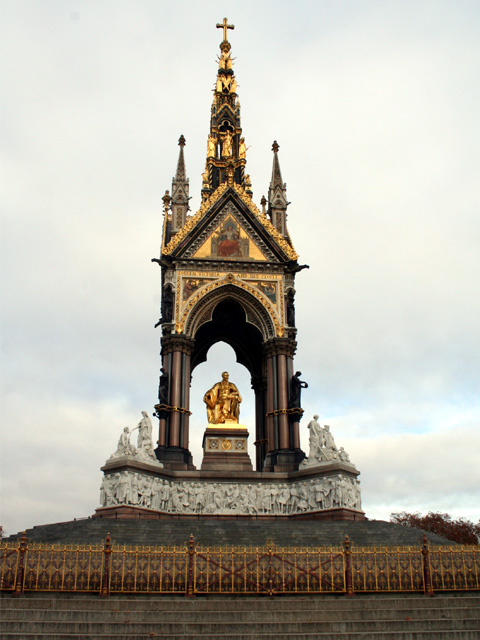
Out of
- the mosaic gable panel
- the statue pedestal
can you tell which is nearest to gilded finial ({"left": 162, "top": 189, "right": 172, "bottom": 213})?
the mosaic gable panel

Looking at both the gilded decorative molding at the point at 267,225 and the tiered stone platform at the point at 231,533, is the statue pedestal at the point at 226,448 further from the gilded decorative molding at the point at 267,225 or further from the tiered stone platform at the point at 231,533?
the gilded decorative molding at the point at 267,225

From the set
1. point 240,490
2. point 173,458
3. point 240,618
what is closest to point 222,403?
point 173,458

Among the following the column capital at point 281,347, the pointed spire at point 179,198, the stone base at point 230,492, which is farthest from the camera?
the pointed spire at point 179,198

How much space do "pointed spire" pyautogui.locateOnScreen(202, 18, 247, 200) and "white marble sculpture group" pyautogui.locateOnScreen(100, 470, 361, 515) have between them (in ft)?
46.3

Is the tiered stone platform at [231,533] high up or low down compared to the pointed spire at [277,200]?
down

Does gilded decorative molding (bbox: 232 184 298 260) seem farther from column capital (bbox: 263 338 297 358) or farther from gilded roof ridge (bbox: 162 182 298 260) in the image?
column capital (bbox: 263 338 297 358)

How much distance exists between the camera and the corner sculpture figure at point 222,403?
25.7 metres

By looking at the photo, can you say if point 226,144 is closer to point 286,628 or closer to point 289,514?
point 289,514

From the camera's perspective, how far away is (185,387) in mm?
24844

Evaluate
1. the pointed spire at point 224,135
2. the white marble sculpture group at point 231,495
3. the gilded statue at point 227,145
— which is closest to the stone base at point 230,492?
the white marble sculpture group at point 231,495

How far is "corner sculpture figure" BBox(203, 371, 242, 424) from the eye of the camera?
25.7 m

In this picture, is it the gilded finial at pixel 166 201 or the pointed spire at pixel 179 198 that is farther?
the gilded finial at pixel 166 201

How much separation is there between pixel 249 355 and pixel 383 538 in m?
14.5

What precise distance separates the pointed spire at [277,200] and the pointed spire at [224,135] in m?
1.84
